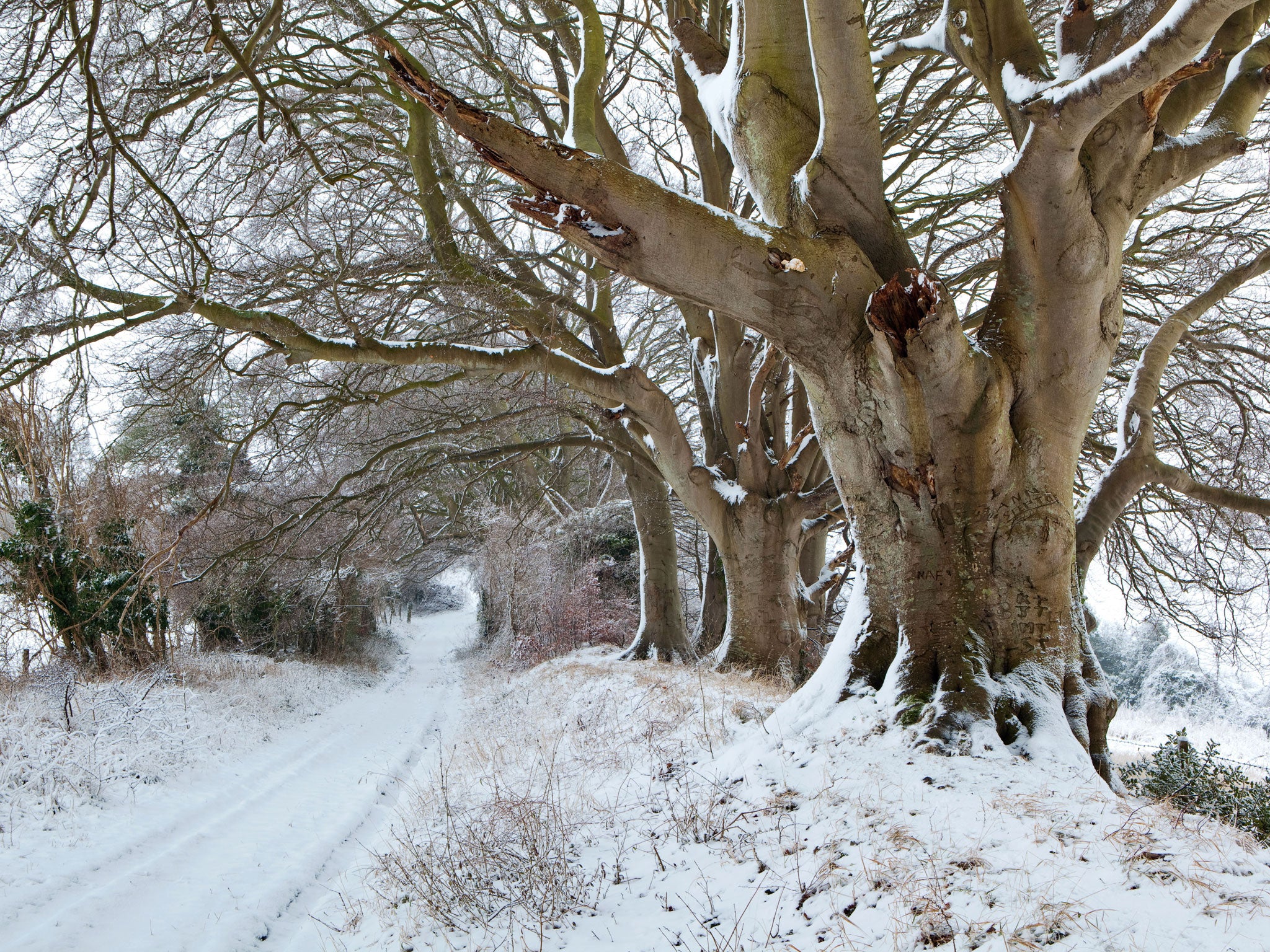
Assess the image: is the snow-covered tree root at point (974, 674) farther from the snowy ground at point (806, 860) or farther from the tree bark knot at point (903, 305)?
the tree bark knot at point (903, 305)

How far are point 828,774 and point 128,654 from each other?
1098 centimetres

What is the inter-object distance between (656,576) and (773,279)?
27.1 feet

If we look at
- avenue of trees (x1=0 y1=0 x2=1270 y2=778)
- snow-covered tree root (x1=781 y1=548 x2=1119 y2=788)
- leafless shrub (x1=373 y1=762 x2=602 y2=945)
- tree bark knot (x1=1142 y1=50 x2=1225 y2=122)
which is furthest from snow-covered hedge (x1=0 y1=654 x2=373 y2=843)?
tree bark knot (x1=1142 y1=50 x2=1225 y2=122)

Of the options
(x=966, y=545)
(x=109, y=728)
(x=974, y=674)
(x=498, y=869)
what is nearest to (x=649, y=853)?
(x=498, y=869)

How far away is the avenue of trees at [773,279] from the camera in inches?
143

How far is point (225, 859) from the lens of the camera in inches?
192

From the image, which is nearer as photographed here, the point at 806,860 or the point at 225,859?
the point at 806,860

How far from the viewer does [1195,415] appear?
849 cm

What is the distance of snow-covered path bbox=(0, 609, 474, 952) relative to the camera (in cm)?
380

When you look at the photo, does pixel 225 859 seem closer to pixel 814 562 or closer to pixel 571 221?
pixel 571 221

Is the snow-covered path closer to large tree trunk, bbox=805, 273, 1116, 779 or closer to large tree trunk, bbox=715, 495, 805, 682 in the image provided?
large tree trunk, bbox=805, 273, 1116, 779

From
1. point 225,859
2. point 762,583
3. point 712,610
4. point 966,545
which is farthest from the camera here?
point 712,610

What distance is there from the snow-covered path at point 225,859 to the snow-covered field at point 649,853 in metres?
0.02

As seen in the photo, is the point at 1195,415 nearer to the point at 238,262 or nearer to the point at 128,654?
the point at 238,262
